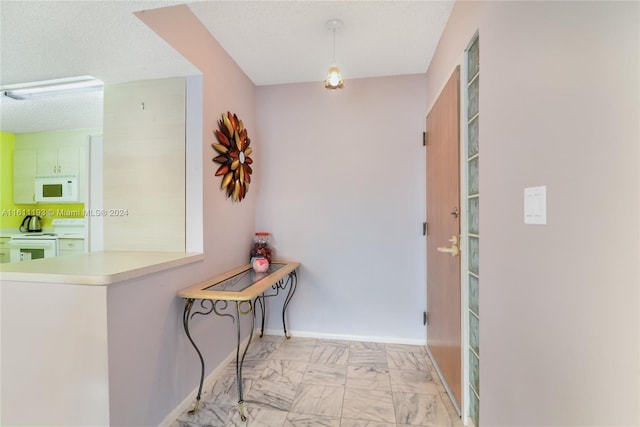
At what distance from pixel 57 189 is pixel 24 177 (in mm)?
589

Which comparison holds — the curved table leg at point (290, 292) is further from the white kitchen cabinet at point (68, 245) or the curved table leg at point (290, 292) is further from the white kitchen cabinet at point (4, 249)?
the white kitchen cabinet at point (4, 249)

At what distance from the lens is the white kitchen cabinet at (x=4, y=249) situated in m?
3.36

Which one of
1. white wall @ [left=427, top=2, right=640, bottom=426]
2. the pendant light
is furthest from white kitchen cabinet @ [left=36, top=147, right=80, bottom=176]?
white wall @ [left=427, top=2, right=640, bottom=426]

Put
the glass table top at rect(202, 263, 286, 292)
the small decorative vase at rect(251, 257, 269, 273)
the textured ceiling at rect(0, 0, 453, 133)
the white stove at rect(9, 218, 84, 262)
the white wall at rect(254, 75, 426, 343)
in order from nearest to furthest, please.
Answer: the textured ceiling at rect(0, 0, 453, 133) < the glass table top at rect(202, 263, 286, 292) < the small decorative vase at rect(251, 257, 269, 273) < the white wall at rect(254, 75, 426, 343) < the white stove at rect(9, 218, 84, 262)

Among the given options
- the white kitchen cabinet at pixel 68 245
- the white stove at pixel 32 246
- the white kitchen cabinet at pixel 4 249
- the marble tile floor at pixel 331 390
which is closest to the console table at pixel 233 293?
the marble tile floor at pixel 331 390

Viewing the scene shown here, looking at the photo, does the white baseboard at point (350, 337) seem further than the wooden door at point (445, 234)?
Yes

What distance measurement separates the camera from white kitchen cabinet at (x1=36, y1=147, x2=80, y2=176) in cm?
350

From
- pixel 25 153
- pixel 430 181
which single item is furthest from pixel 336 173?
pixel 25 153

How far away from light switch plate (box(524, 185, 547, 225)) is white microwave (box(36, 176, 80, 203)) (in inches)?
177

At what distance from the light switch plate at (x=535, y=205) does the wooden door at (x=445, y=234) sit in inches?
26.6

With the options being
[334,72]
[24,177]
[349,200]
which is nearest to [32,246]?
[24,177]

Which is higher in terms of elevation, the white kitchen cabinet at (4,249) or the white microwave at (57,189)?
Answer: the white microwave at (57,189)

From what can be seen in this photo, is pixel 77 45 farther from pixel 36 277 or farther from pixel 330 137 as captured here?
pixel 330 137

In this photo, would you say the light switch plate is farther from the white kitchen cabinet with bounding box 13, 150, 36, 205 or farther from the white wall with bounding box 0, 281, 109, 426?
the white kitchen cabinet with bounding box 13, 150, 36, 205
